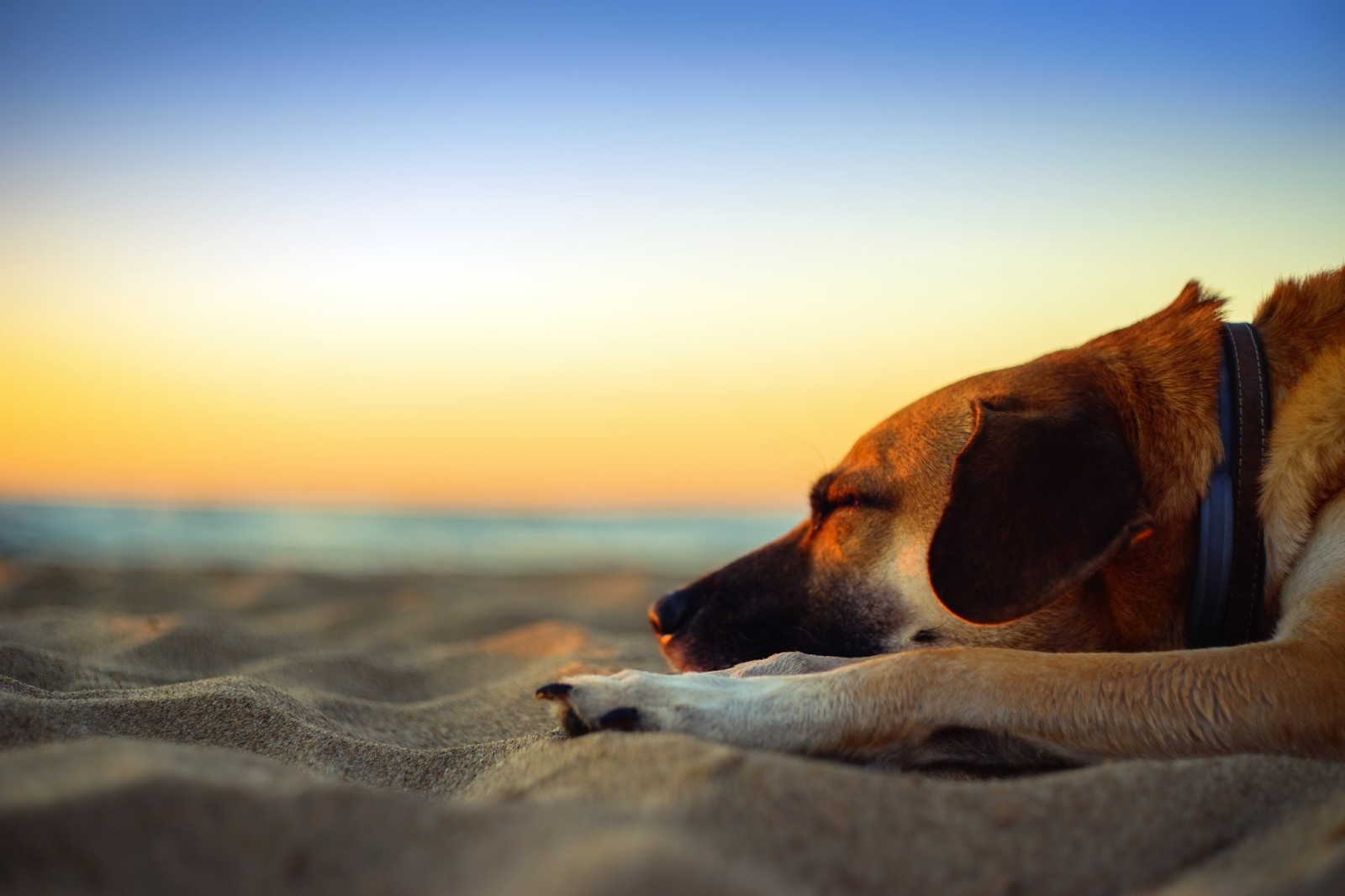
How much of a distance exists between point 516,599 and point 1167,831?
6.56m

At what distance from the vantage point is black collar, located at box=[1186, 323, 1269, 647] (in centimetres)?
240

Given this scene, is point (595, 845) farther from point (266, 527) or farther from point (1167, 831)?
point (266, 527)

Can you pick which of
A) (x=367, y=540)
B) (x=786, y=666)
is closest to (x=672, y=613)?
(x=786, y=666)

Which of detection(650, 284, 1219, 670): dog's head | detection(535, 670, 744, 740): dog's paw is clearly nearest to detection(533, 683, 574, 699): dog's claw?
detection(535, 670, 744, 740): dog's paw

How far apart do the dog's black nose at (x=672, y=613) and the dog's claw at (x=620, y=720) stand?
124cm

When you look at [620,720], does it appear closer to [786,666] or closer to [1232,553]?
[786,666]

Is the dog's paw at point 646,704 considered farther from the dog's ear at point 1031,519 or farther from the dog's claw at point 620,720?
the dog's ear at point 1031,519

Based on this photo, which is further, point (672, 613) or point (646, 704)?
point (672, 613)

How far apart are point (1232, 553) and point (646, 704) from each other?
1.72 m

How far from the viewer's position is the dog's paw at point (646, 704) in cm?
188

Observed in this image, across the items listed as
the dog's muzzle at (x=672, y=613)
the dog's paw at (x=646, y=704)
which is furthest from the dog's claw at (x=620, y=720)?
the dog's muzzle at (x=672, y=613)

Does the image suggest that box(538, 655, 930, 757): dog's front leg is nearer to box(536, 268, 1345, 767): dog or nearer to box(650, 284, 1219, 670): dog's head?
box(536, 268, 1345, 767): dog

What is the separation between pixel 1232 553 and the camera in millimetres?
2432

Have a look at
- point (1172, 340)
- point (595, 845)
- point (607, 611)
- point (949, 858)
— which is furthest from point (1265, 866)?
point (607, 611)
